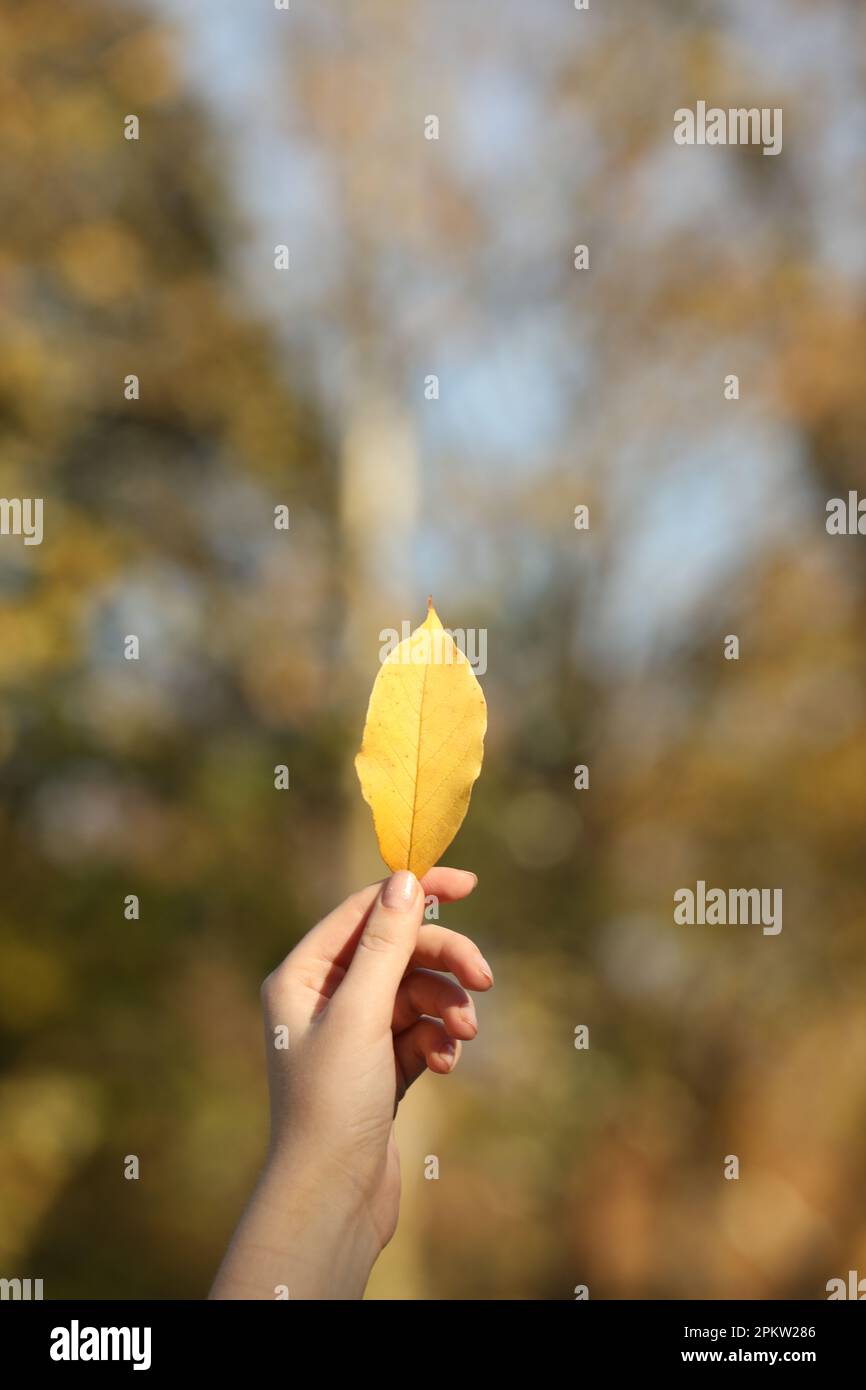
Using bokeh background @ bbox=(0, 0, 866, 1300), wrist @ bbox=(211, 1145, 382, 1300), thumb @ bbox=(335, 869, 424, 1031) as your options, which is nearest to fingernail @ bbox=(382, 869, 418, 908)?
thumb @ bbox=(335, 869, 424, 1031)

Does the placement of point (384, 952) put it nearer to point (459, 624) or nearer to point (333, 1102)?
point (333, 1102)

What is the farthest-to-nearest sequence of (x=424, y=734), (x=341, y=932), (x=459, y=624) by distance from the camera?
(x=459, y=624) < (x=341, y=932) < (x=424, y=734)

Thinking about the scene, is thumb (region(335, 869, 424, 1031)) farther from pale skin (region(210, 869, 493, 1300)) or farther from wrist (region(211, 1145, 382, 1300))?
wrist (region(211, 1145, 382, 1300))

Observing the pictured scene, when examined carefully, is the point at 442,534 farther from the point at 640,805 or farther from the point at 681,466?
the point at 640,805

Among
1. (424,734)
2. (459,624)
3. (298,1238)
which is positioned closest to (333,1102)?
(298,1238)

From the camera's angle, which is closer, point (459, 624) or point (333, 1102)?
point (333, 1102)

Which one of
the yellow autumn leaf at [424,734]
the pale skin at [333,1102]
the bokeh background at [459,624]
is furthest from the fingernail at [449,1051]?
the bokeh background at [459,624]
